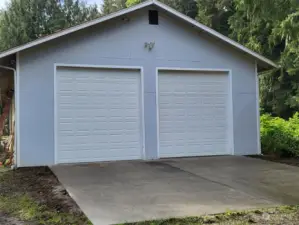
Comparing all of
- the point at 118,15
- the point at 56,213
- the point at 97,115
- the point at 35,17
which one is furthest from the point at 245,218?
the point at 35,17

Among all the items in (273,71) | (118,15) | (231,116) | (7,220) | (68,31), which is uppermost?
(118,15)

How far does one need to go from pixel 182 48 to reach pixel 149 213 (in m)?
6.82

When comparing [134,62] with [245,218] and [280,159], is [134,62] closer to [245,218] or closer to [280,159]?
[280,159]

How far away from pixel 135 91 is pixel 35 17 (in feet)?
73.4

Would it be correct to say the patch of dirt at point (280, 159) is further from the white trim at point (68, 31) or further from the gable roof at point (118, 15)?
the white trim at point (68, 31)

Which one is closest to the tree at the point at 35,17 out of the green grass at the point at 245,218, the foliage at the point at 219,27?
the foliage at the point at 219,27

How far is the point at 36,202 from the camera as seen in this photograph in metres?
5.99

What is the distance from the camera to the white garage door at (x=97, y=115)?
33.0 ft

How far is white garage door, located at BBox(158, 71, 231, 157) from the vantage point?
1101cm

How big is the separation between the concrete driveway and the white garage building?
35.3 inches

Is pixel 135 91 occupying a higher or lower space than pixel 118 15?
lower

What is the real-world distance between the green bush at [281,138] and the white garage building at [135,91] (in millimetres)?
673

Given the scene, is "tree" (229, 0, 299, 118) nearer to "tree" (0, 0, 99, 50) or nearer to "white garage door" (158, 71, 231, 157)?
"white garage door" (158, 71, 231, 157)

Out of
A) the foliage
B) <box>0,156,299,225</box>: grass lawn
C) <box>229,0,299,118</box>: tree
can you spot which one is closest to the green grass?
<box>0,156,299,225</box>: grass lawn
